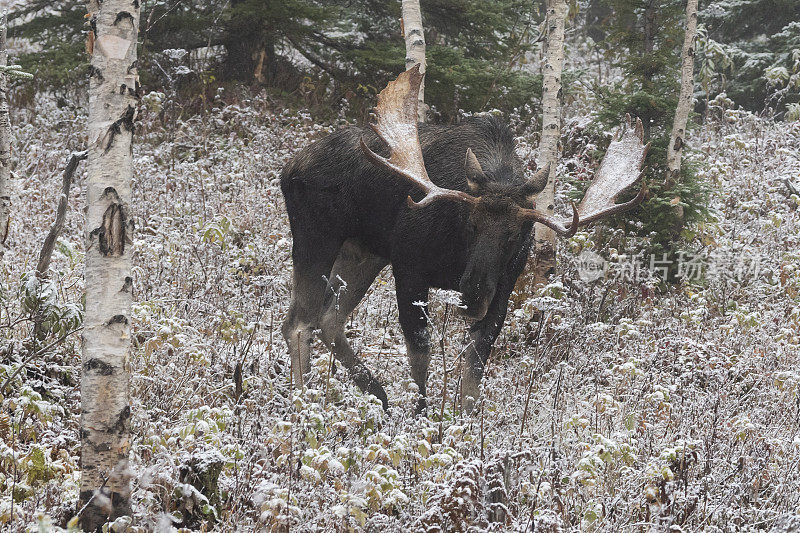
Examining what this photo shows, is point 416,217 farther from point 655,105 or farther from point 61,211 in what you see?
point 655,105

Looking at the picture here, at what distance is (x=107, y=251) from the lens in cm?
329

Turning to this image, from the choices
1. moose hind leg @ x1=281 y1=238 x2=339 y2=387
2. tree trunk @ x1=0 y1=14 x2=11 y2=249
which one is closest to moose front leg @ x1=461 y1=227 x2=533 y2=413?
moose hind leg @ x1=281 y1=238 x2=339 y2=387

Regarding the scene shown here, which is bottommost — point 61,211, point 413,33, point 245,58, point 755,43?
point 755,43

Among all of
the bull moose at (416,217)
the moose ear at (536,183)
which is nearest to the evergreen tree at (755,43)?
the bull moose at (416,217)

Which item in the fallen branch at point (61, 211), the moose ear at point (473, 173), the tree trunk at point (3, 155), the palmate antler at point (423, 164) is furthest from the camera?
the palmate antler at point (423, 164)

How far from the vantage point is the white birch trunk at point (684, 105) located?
29.8ft

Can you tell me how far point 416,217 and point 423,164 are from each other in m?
0.40

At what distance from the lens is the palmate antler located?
5.70 metres

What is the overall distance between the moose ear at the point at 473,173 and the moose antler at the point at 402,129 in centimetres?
26

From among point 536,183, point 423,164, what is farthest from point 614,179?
point 423,164

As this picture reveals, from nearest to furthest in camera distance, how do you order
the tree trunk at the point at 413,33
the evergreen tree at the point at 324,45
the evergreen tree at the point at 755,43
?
1. the tree trunk at the point at 413,33
2. the evergreen tree at the point at 324,45
3. the evergreen tree at the point at 755,43

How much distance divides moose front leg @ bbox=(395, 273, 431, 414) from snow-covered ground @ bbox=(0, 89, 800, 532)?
0.63ft

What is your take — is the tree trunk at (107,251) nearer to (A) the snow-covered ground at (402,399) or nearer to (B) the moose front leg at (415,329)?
(A) the snow-covered ground at (402,399)

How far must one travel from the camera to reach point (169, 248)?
25.0 ft
